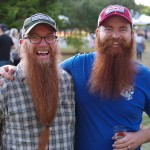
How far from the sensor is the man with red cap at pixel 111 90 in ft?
9.31

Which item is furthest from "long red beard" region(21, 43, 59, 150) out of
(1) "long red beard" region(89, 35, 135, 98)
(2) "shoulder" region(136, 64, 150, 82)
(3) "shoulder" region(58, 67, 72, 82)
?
(2) "shoulder" region(136, 64, 150, 82)

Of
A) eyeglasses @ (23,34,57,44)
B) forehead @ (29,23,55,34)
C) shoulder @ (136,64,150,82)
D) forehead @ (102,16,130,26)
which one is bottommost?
shoulder @ (136,64,150,82)

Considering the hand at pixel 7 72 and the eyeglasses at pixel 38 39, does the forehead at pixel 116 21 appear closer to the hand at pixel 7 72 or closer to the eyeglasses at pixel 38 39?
the eyeglasses at pixel 38 39

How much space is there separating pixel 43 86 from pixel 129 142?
0.76m

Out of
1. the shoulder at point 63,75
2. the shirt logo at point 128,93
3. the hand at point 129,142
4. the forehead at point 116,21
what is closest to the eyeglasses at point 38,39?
the shoulder at point 63,75

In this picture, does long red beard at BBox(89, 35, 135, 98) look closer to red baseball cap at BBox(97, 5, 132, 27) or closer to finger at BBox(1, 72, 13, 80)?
red baseball cap at BBox(97, 5, 132, 27)

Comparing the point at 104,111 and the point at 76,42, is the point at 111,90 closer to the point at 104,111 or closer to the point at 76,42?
the point at 104,111

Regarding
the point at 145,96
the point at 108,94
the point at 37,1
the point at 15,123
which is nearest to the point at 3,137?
the point at 15,123

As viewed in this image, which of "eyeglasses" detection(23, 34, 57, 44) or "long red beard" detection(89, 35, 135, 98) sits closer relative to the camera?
"eyeglasses" detection(23, 34, 57, 44)

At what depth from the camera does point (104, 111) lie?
283cm

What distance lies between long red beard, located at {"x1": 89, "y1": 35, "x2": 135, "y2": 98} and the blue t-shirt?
0.16 ft

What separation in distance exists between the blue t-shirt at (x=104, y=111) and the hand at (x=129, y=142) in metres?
0.06

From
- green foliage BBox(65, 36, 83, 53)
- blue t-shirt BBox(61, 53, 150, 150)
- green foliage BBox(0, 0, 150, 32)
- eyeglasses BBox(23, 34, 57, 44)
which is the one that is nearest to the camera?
eyeglasses BBox(23, 34, 57, 44)

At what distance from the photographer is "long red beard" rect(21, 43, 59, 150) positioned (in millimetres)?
2648
